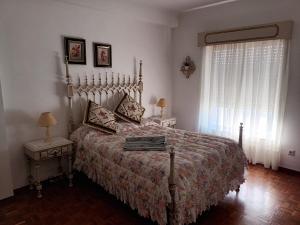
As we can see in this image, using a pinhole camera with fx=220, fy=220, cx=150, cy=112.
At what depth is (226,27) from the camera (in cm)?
413

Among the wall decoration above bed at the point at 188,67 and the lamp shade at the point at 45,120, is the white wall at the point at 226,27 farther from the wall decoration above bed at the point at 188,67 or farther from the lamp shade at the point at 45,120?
the lamp shade at the point at 45,120

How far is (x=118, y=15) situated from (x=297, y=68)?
3.12 metres

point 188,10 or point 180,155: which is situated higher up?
point 188,10

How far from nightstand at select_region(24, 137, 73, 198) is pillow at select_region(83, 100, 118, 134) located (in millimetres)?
456

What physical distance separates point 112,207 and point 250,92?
9.86ft

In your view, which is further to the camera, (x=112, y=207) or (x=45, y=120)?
(x=45, y=120)

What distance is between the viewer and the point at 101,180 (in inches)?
114

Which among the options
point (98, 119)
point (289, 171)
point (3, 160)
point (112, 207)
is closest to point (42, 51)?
point (98, 119)

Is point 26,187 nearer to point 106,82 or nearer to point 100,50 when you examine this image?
point 106,82

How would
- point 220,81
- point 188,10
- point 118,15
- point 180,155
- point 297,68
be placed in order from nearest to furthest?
point 180,155
point 297,68
point 118,15
point 220,81
point 188,10

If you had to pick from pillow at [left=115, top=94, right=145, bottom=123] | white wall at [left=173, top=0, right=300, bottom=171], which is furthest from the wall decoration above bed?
pillow at [left=115, top=94, right=145, bottom=123]

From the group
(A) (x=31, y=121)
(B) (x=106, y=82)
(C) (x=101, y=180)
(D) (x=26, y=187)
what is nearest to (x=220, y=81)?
(B) (x=106, y=82)

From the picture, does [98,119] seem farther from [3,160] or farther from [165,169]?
[165,169]

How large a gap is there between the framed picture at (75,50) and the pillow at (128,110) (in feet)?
3.15
